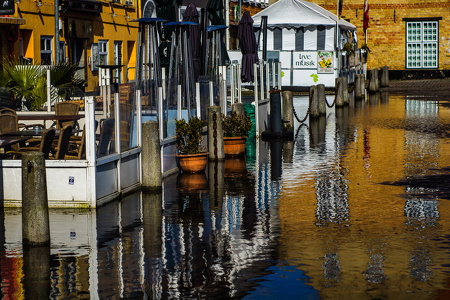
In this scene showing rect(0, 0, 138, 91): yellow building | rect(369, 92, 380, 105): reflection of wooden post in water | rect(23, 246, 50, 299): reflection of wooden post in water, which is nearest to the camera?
rect(23, 246, 50, 299): reflection of wooden post in water

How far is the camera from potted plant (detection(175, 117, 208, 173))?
47.6 feet

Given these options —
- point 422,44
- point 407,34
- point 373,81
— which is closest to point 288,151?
point 373,81

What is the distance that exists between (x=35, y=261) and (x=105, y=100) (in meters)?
4.17

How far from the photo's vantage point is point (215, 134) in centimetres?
1574

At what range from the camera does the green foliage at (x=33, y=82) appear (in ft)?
58.7

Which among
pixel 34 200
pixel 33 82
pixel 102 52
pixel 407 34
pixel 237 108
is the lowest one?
pixel 34 200

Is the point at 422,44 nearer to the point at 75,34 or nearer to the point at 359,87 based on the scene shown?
the point at 359,87

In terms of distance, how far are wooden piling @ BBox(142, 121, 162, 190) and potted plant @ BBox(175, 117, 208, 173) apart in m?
1.97

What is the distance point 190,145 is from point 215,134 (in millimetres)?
1241

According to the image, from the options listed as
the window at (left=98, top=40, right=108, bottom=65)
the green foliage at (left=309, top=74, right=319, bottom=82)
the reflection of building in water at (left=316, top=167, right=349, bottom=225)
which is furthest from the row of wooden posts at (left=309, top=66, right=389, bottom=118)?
the reflection of building in water at (left=316, top=167, right=349, bottom=225)

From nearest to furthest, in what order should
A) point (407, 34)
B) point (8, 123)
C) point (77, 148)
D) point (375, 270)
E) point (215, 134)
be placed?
point (375, 270)
point (77, 148)
point (8, 123)
point (215, 134)
point (407, 34)

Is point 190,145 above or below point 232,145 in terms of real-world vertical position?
above

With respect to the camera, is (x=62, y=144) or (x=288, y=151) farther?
(x=288, y=151)

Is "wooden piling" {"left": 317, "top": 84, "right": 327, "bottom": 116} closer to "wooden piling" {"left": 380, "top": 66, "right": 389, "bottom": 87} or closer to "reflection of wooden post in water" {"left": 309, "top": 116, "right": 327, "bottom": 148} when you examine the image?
"reflection of wooden post in water" {"left": 309, "top": 116, "right": 327, "bottom": 148}
